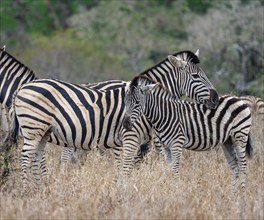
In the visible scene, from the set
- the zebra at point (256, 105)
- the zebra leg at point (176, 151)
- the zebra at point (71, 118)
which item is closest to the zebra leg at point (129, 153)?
the zebra at point (71, 118)

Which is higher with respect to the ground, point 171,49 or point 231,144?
point 171,49

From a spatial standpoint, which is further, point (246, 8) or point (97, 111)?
point (246, 8)

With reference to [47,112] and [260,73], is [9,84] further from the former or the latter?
[260,73]

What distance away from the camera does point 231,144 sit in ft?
39.3

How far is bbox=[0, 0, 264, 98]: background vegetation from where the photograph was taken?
98.0 ft

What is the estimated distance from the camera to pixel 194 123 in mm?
11719

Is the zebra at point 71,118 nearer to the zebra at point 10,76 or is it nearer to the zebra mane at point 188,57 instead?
the zebra mane at point 188,57

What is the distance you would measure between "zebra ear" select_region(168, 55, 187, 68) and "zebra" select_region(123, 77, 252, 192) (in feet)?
2.33

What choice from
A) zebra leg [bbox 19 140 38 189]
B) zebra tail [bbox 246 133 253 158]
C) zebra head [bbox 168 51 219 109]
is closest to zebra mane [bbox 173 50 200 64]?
zebra head [bbox 168 51 219 109]

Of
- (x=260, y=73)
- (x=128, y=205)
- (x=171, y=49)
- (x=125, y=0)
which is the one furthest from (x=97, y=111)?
(x=125, y=0)

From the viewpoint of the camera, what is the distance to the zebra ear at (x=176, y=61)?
12398mm

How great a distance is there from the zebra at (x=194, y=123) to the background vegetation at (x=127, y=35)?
1682 cm

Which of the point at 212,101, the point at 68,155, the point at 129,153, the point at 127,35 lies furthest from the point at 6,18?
the point at 129,153

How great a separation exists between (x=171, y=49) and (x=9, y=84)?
22.9m
